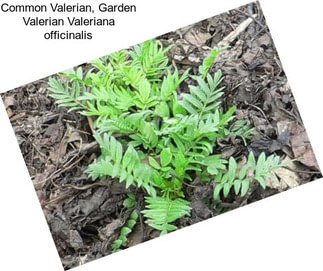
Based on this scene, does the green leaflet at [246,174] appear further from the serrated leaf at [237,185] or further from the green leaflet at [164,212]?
the green leaflet at [164,212]

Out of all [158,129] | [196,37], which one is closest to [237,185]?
[158,129]

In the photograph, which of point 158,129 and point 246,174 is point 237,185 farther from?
point 158,129

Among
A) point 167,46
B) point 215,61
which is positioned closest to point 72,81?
point 167,46

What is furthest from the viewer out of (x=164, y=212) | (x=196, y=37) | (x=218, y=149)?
(x=196, y=37)

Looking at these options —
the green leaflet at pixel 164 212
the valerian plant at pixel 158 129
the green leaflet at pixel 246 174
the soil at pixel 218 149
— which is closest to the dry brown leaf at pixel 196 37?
the soil at pixel 218 149

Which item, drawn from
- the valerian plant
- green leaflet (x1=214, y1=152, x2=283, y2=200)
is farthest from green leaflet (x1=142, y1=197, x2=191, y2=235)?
green leaflet (x1=214, y1=152, x2=283, y2=200)

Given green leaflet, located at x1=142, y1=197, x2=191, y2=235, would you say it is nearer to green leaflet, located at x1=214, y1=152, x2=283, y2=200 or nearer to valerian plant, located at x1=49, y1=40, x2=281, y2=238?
valerian plant, located at x1=49, y1=40, x2=281, y2=238
